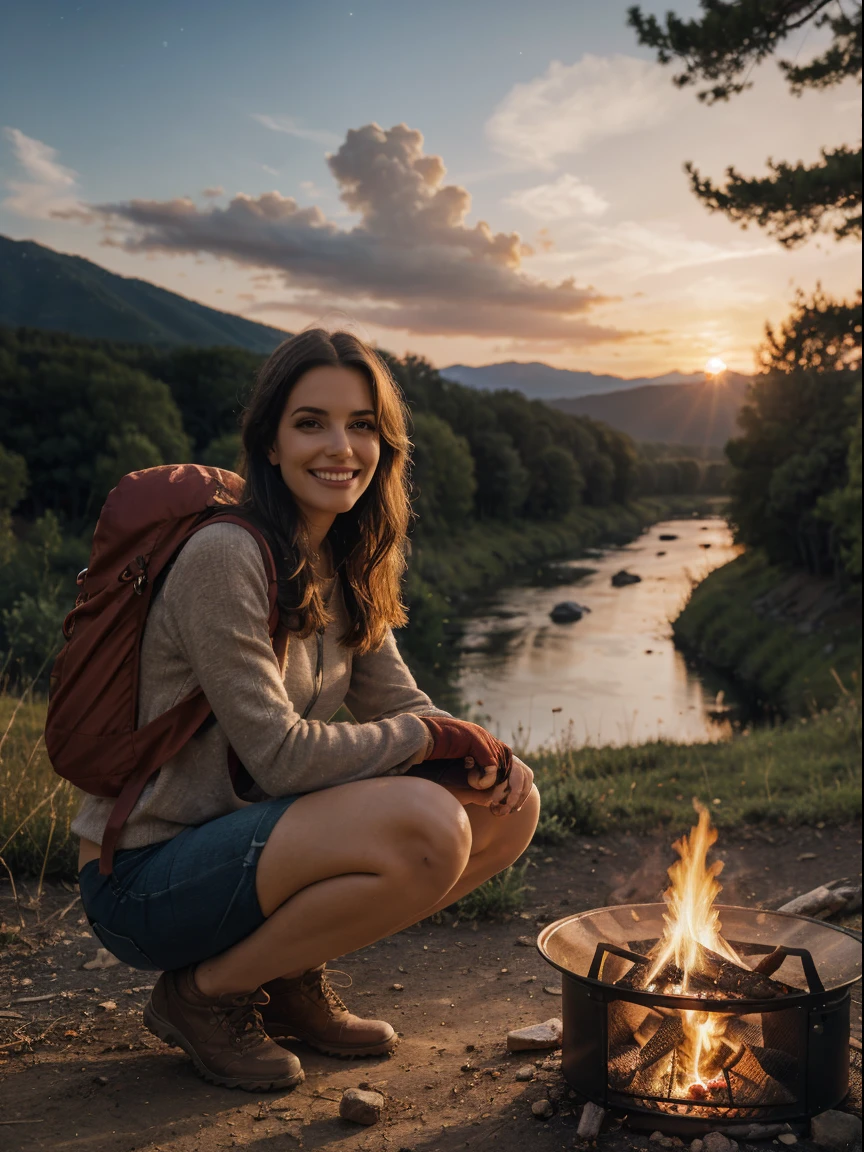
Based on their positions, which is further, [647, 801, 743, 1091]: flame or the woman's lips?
the woman's lips

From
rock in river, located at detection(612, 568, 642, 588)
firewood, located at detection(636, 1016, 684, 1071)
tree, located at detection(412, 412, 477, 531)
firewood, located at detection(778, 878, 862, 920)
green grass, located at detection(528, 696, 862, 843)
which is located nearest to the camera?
firewood, located at detection(636, 1016, 684, 1071)

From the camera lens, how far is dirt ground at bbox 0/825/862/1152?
2377mm

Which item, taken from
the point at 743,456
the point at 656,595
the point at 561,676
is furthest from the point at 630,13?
the point at 656,595

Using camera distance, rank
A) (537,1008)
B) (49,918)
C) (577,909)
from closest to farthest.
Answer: (537,1008), (49,918), (577,909)

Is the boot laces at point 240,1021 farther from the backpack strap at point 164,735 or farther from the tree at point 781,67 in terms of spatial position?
the tree at point 781,67

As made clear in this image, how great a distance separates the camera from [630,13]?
12.0m

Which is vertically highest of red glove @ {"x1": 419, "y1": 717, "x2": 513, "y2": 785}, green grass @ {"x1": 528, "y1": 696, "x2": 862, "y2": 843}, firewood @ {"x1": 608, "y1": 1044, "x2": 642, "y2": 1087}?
red glove @ {"x1": 419, "y1": 717, "x2": 513, "y2": 785}

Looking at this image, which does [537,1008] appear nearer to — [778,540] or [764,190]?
[764,190]

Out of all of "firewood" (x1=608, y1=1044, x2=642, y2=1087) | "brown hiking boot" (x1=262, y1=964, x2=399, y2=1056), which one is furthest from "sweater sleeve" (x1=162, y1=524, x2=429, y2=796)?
"firewood" (x1=608, y1=1044, x2=642, y2=1087)

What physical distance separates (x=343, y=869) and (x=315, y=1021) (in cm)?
67

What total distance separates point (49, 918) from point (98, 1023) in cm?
90

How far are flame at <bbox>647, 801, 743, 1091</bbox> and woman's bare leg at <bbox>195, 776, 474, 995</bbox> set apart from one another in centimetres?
65

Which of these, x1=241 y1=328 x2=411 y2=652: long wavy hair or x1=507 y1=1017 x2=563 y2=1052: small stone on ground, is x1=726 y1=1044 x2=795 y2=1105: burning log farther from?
x1=241 y1=328 x2=411 y2=652: long wavy hair

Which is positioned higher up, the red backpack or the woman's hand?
the red backpack
